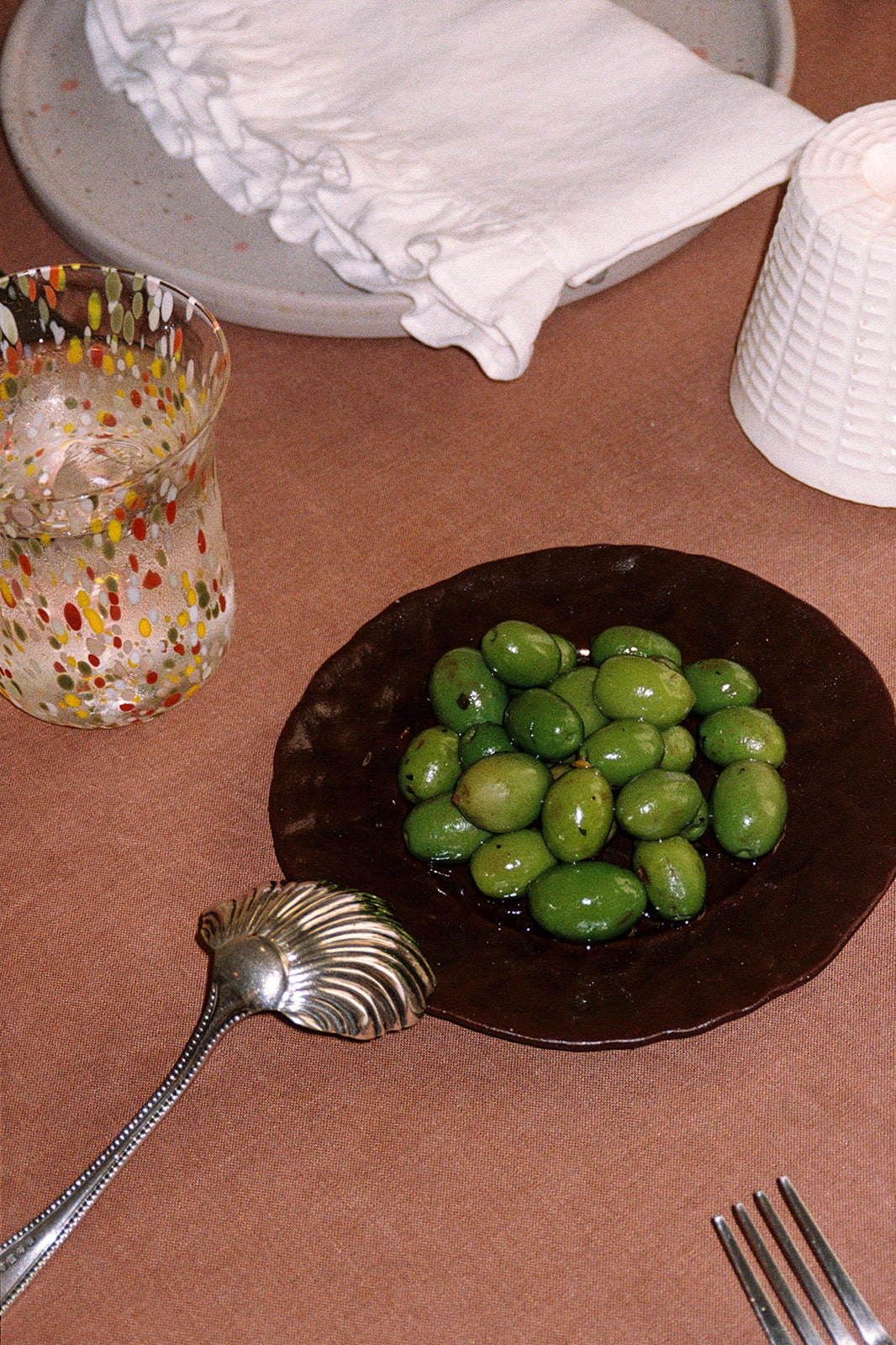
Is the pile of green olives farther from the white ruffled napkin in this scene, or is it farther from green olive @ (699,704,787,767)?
the white ruffled napkin

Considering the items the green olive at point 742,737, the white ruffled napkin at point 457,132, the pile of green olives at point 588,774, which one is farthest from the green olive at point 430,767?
the white ruffled napkin at point 457,132

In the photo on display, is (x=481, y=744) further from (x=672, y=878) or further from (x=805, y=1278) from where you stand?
(x=805, y=1278)

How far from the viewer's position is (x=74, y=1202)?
1.54ft

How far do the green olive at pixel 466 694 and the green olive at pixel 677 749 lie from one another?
2.8 inches

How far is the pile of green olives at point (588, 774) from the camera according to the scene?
20.2 inches

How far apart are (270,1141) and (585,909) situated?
0.50 ft

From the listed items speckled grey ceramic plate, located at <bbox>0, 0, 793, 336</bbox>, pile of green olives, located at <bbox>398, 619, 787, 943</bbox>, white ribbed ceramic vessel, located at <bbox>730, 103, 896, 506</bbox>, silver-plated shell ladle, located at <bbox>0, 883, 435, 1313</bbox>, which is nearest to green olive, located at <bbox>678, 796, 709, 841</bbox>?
pile of green olives, located at <bbox>398, 619, 787, 943</bbox>

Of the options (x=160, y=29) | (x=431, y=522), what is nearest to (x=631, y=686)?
(x=431, y=522)

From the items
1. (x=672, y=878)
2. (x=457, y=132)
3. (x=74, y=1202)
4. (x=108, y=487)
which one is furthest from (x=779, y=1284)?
(x=457, y=132)

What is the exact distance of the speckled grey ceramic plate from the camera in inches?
29.5

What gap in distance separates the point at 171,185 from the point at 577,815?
0.51 meters

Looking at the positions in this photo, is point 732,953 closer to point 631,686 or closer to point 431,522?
point 631,686

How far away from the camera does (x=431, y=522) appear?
0.71m

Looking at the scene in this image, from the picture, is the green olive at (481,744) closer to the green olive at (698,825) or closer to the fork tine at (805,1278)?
the green olive at (698,825)
